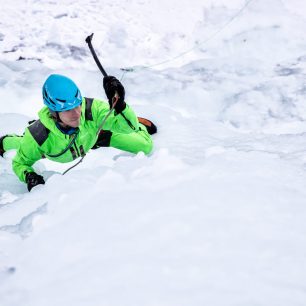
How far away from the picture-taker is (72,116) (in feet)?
8.65

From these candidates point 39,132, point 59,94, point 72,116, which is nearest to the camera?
point 59,94

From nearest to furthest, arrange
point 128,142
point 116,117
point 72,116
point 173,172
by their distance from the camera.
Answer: point 173,172, point 72,116, point 116,117, point 128,142

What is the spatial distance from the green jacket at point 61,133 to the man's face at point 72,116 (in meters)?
0.08

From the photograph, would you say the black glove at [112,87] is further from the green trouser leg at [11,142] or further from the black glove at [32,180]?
the green trouser leg at [11,142]

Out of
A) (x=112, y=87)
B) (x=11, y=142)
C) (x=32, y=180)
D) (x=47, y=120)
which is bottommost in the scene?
(x=32, y=180)

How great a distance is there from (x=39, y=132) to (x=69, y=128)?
0.22 metres

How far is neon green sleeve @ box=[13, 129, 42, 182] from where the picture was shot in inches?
110

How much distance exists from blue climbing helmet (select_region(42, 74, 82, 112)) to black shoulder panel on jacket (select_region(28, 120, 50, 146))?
27cm

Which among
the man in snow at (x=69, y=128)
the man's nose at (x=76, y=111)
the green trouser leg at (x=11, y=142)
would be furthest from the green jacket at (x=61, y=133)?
the green trouser leg at (x=11, y=142)

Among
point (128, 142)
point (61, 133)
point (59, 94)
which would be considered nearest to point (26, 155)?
point (61, 133)

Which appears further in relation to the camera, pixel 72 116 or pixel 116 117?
pixel 116 117

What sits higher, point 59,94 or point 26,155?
point 59,94

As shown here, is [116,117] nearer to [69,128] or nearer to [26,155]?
[69,128]

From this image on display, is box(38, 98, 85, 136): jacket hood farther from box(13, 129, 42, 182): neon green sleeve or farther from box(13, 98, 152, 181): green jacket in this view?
box(13, 129, 42, 182): neon green sleeve
